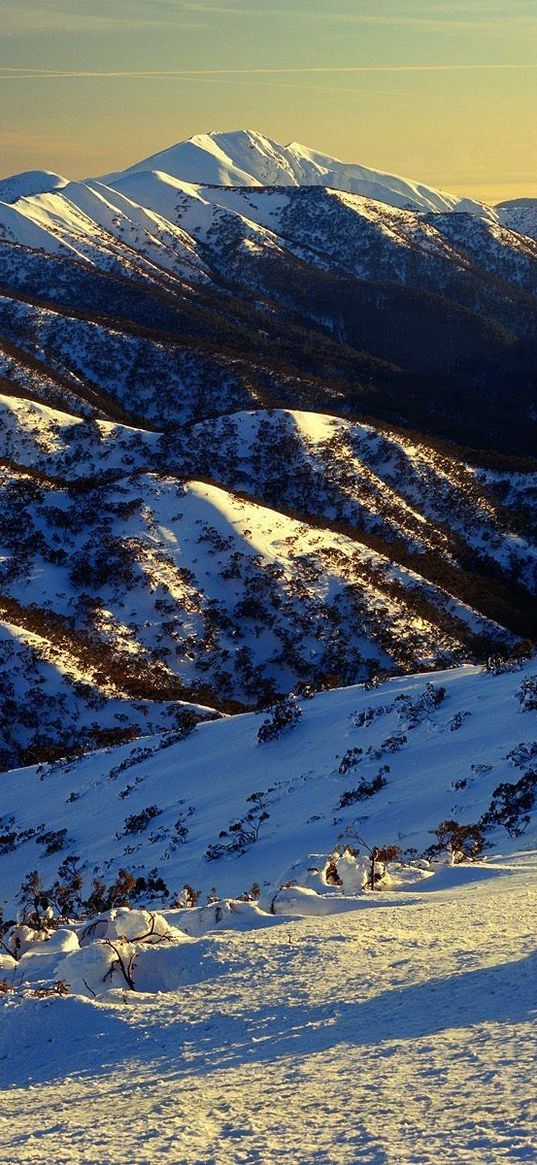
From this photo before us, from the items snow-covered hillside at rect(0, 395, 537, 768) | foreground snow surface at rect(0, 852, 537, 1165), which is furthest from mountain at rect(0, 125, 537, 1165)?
snow-covered hillside at rect(0, 395, 537, 768)

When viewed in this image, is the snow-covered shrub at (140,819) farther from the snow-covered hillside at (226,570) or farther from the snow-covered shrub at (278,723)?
the snow-covered hillside at (226,570)

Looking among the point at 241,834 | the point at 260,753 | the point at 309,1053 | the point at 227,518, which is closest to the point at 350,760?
the point at 241,834

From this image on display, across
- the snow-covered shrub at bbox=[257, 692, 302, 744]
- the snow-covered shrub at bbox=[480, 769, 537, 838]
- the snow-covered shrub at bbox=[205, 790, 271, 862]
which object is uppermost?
the snow-covered shrub at bbox=[480, 769, 537, 838]

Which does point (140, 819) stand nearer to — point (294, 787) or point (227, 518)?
point (294, 787)

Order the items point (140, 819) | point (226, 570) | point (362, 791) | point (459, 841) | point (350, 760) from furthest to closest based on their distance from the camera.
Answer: point (226, 570)
point (140, 819)
point (350, 760)
point (362, 791)
point (459, 841)

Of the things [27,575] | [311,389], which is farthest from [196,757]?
[311,389]

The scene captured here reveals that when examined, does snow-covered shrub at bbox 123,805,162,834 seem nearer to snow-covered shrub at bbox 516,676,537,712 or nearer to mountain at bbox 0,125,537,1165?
mountain at bbox 0,125,537,1165

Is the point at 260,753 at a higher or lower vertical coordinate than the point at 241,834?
lower

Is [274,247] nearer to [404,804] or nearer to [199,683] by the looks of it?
[199,683]
